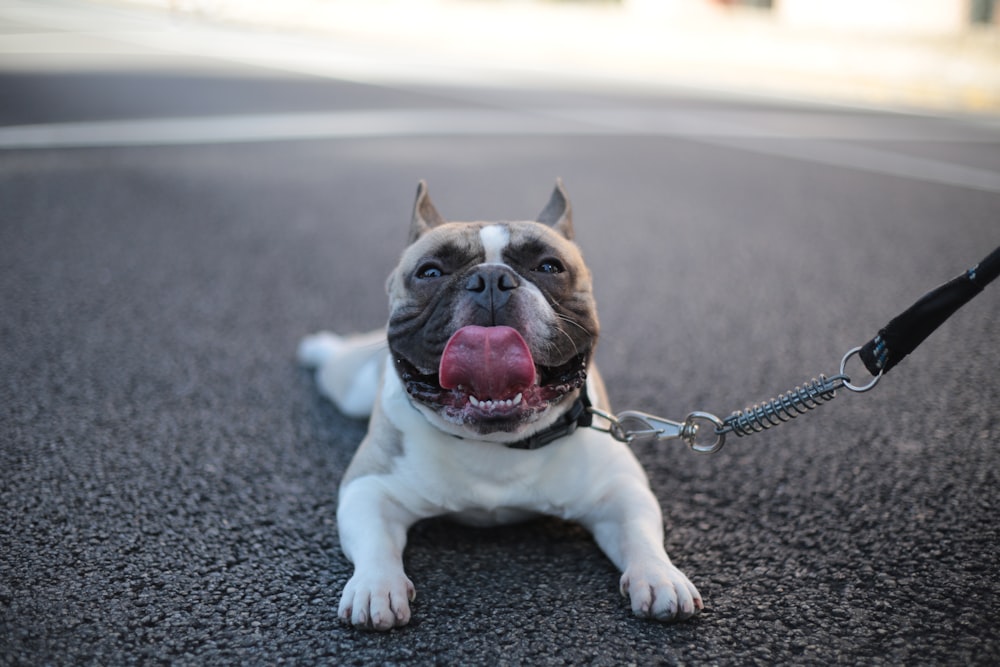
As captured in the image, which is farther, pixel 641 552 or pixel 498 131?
pixel 498 131

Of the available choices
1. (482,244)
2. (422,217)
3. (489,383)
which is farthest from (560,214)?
(489,383)

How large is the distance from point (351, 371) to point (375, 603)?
59.7 inches

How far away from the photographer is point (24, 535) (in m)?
2.78

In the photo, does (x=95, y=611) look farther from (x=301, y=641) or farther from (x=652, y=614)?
(x=652, y=614)

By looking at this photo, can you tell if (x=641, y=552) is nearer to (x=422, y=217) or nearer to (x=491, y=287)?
(x=491, y=287)

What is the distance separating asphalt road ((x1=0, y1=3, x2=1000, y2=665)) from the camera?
2.45m

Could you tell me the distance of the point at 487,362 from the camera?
2.50 meters

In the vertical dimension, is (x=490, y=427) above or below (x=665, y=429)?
above

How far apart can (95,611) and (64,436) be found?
47.0 inches

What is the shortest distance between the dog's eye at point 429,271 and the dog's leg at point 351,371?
27.3 inches

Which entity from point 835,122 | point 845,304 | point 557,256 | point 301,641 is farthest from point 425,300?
point 835,122

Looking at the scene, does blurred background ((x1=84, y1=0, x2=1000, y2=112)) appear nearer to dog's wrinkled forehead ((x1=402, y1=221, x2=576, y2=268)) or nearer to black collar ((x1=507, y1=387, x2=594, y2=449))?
dog's wrinkled forehead ((x1=402, y1=221, x2=576, y2=268))

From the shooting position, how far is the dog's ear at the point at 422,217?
3.31 meters

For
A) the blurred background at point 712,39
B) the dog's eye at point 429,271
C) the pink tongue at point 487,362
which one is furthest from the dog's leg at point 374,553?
the blurred background at point 712,39
